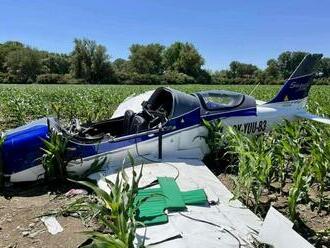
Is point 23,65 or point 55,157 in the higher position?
point 23,65

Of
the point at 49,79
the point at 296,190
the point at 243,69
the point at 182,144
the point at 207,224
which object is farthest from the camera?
the point at 243,69

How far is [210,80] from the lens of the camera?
7825cm

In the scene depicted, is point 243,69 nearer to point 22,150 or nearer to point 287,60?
point 287,60

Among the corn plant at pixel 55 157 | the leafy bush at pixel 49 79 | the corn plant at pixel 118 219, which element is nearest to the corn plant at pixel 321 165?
the corn plant at pixel 118 219

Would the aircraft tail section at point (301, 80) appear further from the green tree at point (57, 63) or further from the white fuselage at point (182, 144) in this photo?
the green tree at point (57, 63)

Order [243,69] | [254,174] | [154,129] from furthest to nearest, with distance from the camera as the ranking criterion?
[243,69], [154,129], [254,174]

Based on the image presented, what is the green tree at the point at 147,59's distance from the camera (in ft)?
307

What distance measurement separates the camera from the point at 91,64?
74.6m

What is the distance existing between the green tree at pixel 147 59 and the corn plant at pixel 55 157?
87.6 m

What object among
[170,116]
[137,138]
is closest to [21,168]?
[137,138]

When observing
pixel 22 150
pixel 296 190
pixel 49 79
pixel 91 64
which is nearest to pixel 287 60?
pixel 91 64

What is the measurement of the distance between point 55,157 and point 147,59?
300ft

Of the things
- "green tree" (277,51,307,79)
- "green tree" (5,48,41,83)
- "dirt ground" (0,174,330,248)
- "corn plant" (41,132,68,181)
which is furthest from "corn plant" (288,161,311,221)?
"green tree" (277,51,307,79)

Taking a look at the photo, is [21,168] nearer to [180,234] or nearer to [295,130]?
[180,234]
